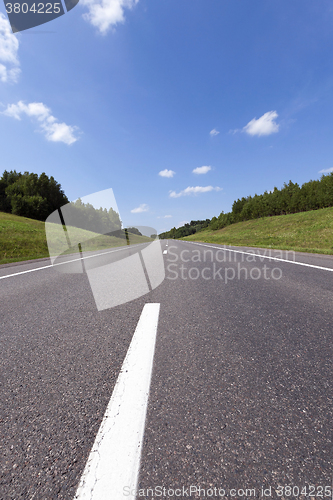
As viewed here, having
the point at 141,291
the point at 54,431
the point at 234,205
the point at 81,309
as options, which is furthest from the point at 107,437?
the point at 234,205

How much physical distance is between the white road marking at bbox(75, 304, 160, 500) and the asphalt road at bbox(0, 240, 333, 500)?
0.16 feet

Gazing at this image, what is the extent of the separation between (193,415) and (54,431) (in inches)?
32.9

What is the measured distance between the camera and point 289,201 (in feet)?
210

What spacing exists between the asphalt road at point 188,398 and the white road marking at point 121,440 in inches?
2.0

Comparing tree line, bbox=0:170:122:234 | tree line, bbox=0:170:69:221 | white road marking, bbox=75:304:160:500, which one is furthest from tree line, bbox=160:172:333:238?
white road marking, bbox=75:304:160:500

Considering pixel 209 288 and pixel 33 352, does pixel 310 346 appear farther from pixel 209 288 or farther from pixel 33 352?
pixel 33 352

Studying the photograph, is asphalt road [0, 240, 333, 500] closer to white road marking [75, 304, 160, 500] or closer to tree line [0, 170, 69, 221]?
white road marking [75, 304, 160, 500]

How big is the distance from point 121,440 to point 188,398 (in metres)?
0.51

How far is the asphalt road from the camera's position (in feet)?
3.41

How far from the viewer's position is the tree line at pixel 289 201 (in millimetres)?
52000

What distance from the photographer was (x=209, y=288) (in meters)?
4.58

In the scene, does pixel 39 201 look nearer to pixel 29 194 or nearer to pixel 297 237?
pixel 29 194

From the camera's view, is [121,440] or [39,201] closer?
[121,440]

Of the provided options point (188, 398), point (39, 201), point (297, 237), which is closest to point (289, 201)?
point (297, 237)
